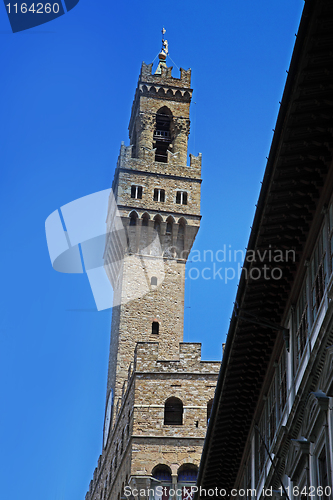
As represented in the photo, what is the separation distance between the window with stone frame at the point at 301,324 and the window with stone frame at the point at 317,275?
502 mm

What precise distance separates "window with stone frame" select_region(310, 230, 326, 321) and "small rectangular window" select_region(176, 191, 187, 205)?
126 feet

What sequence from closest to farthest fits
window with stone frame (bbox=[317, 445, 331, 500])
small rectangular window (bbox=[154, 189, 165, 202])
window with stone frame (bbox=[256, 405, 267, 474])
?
window with stone frame (bbox=[317, 445, 331, 500])
window with stone frame (bbox=[256, 405, 267, 474])
small rectangular window (bbox=[154, 189, 165, 202])

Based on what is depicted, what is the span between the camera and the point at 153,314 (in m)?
49.0

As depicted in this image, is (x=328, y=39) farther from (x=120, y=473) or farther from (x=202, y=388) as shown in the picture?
(x=120, y=473)

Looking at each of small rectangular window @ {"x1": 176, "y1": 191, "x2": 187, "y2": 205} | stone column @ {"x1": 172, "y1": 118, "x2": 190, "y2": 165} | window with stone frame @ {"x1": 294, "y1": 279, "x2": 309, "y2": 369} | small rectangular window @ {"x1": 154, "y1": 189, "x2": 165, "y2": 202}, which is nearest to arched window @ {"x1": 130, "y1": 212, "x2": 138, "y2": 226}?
small rectangular window @ {"x1": 154, "y1": 189, "x2": 165, "y2": 202}

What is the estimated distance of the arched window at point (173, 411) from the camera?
41.3 metres

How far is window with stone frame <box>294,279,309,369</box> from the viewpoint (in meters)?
15.8

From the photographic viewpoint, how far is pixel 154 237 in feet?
171

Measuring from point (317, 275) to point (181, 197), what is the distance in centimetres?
3912

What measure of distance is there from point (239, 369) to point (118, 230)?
33.8 metres

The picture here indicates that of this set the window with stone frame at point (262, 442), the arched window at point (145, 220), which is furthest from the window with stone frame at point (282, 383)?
the arched window at point (145, 220)

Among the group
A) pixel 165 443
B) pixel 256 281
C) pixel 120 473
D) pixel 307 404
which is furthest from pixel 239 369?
pixel 120 473

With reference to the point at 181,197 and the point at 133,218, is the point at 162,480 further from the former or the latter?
the point at 181,197

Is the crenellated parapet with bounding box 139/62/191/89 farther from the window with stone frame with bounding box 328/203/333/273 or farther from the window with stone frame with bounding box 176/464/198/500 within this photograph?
the window with stone frame with bounding box 328/203/333/273
